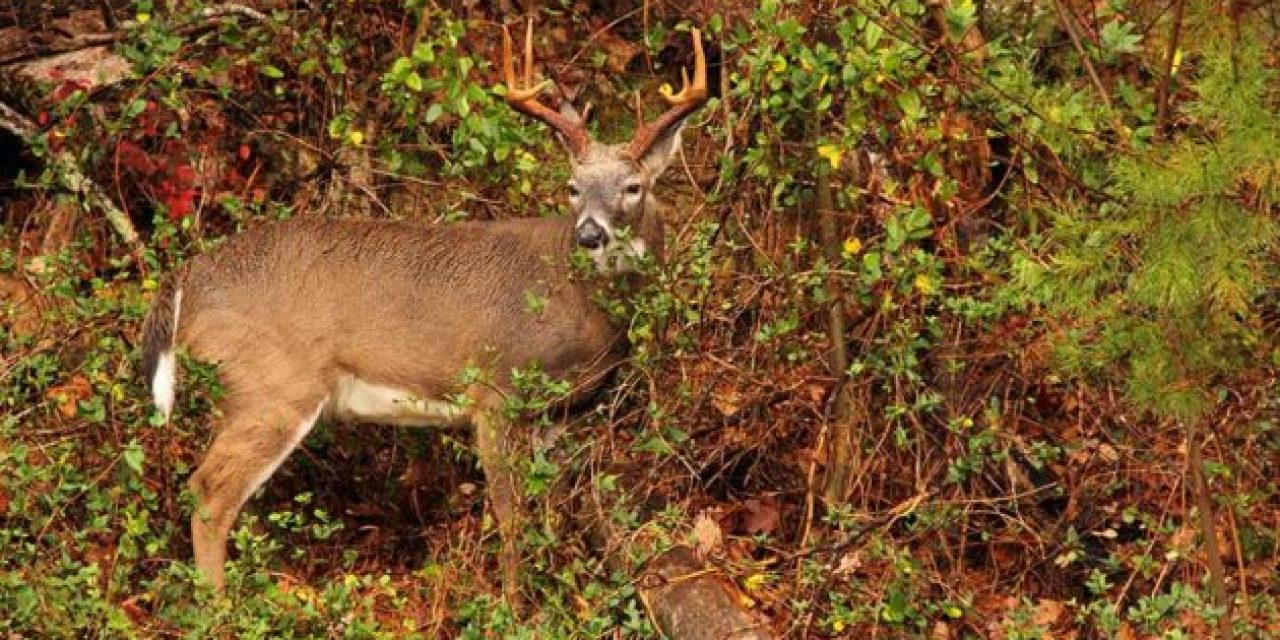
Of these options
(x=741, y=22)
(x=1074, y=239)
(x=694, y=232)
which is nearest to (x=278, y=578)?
(x=694, y=232)

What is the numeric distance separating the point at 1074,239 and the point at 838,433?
1.87 metres

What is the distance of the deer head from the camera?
7.35 m

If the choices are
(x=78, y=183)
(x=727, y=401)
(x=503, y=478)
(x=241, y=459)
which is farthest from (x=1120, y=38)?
(x=78, y=183)

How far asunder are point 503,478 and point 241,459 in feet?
2.92

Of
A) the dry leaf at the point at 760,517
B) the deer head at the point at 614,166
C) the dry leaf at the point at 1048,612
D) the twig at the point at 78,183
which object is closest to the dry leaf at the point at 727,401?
the dry leaf at the point at 760,517

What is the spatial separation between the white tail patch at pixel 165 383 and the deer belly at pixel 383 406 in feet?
1.85

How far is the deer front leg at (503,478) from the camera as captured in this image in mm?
6957

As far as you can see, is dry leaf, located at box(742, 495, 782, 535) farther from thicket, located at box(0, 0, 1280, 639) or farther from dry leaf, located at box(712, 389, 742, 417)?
dry leaf, located at box(712, 389, 742, 417)

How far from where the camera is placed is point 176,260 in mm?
8008

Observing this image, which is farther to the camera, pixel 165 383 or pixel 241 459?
pixel 241 459

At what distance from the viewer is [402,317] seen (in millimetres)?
7582

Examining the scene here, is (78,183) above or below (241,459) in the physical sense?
above

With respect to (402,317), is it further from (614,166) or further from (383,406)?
(614,166)

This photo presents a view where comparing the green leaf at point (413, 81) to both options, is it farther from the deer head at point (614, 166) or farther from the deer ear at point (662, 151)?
the deer ear at point (662, 151)
